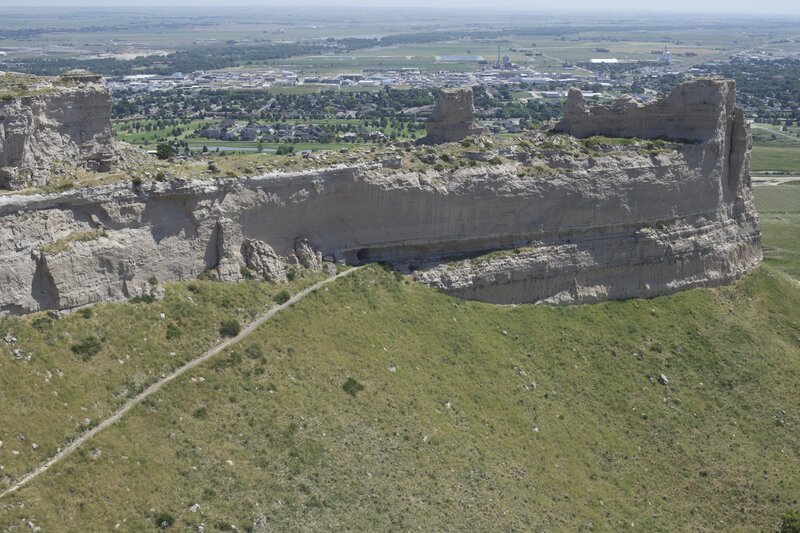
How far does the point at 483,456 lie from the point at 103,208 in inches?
782

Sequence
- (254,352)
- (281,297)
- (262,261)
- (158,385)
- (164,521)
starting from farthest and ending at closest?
(262,261)
(281,297)
(254,352)
(158,385)
(164,521)

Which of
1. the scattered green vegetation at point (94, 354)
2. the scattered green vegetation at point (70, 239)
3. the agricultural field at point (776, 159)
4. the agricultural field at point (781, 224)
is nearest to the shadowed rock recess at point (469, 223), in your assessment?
the scattered green vegetation at point (70, 239)

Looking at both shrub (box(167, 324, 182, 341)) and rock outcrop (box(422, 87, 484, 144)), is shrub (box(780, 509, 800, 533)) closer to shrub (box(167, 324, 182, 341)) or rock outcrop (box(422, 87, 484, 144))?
shrub (box(167, 324, 182, 341))

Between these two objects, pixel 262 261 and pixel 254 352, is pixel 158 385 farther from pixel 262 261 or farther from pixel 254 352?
pixel 262 261

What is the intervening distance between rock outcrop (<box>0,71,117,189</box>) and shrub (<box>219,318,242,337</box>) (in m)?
9.54

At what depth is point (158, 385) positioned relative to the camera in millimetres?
38562

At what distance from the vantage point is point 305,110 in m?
170

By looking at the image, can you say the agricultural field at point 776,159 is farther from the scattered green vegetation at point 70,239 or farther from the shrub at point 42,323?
the shrub at point 42,323

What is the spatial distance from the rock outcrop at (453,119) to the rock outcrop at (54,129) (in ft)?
69.8

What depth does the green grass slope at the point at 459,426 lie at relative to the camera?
35.0m

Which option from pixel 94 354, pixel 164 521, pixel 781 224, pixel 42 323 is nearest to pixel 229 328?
pixel 94 354

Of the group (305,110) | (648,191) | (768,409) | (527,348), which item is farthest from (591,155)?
(305,110)

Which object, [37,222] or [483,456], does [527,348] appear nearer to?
[483,456]

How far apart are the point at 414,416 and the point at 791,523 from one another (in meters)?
16.7
